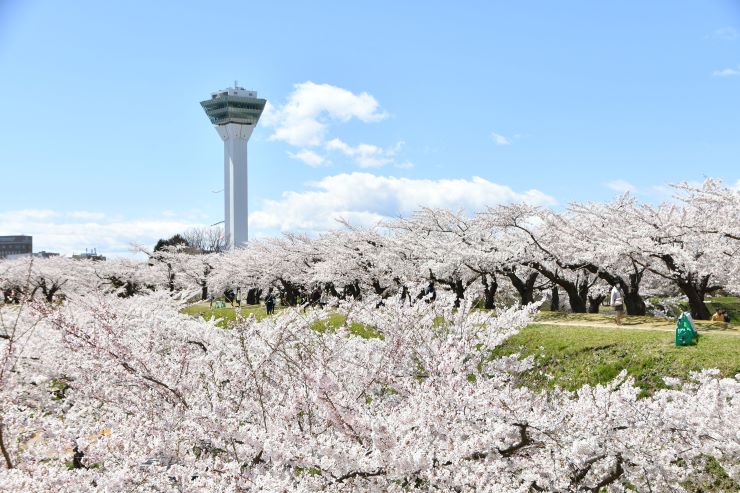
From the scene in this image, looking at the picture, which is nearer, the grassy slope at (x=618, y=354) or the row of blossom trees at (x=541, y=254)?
the grassy slope at (x=618, y=354)

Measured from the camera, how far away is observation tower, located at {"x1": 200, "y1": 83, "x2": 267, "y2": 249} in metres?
100

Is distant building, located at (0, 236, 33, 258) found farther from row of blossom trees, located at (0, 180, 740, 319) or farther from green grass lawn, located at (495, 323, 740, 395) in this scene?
green grass lawn, located at (495, 323, 740, 395)

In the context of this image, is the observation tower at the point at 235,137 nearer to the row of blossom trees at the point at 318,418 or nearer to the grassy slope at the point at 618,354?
the grassy slope at the point at 618,354

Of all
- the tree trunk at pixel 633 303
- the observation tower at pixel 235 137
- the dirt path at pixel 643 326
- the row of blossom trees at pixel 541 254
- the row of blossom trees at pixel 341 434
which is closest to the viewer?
the row of blossom trees at pixel 341 434

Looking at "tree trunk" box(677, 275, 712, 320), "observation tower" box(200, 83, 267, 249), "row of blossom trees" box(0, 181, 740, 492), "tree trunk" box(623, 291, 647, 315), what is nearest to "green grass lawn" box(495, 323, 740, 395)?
"row of blossom trees" box(0, 181, 740, 492)

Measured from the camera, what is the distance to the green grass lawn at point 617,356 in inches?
499

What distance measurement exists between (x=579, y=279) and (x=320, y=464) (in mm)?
25904

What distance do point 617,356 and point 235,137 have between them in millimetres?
97036

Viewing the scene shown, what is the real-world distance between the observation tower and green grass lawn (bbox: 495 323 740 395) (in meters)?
86.0

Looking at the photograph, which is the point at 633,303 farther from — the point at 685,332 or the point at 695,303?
the point at 685,332

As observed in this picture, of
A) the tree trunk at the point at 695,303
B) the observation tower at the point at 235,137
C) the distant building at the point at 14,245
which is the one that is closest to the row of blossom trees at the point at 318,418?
the tree trunk at the point at 695,303

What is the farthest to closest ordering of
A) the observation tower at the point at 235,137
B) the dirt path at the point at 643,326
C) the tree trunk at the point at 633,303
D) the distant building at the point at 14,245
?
the distant building at the point at 14,245 < the observation tower at the point at 235,137 < the tree trunk at the point at 633,303 < the dirt path at the point at 643,326

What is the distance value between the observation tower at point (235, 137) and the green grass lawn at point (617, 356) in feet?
282

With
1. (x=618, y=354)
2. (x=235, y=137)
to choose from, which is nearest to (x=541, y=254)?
(x=618, y=354)
